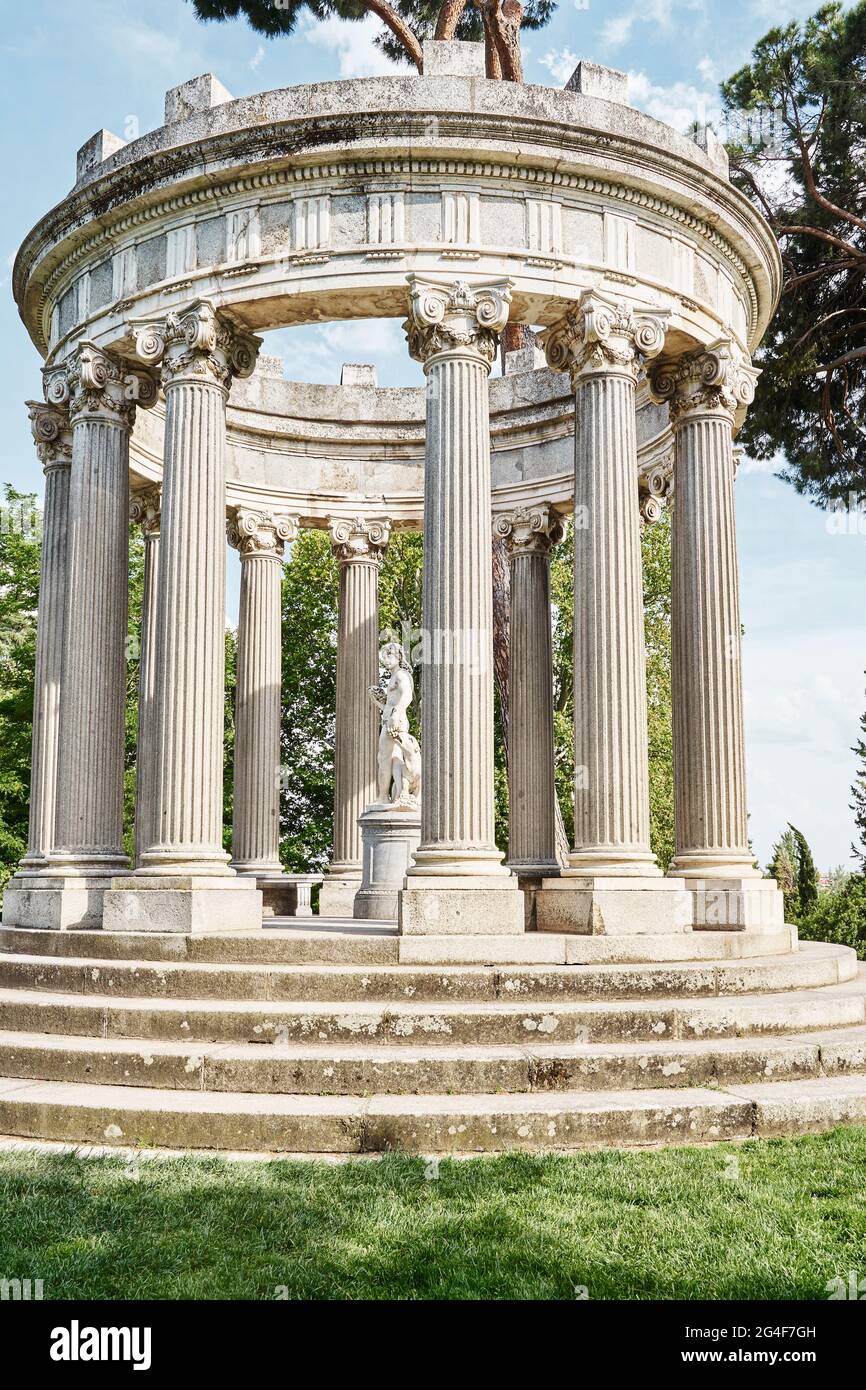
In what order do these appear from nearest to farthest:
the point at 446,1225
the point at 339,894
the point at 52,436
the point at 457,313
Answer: the point at 446,1225, the point at 457,313, the point at 52,436, the point at 339,894

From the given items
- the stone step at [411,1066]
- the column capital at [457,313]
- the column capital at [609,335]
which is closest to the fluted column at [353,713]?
the column capital at [609,335]

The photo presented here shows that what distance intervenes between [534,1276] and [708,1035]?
22.9 feet

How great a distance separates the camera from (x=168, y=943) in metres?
17.5

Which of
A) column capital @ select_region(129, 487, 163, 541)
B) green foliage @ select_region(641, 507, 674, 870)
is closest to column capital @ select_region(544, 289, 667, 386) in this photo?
column capital @ select_region(129, 487, 163, 541)

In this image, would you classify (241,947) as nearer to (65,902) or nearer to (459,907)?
(459,907)

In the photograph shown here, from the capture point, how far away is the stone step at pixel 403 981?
15.4 metres

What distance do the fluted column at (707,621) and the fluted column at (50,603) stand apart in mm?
11884

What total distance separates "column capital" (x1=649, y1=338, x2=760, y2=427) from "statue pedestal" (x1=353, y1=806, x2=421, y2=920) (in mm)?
10339

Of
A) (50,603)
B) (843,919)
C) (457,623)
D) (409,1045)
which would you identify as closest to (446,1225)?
(409,1045)

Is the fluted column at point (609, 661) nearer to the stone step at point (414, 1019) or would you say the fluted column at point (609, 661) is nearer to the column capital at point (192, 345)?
the stone step at point (414, 1019)

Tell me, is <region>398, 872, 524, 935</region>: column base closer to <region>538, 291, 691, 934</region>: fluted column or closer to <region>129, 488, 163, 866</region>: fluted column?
<region>538, 291, 691, 934</region>: fluted column

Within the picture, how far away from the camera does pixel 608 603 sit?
19.5m

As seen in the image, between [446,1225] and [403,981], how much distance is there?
5899 millimetres

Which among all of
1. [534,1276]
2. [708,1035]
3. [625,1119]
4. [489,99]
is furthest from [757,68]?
[534,1276]
